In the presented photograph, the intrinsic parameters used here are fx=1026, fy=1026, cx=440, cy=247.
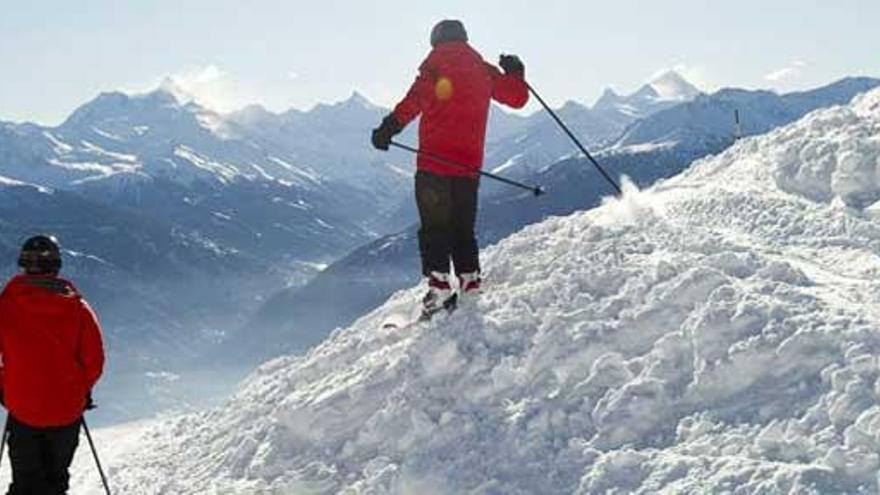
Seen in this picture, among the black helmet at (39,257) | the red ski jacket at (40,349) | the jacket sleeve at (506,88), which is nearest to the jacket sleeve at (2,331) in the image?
the red ski jacket at (40,349)

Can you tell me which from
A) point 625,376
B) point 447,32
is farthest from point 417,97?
point 625,376

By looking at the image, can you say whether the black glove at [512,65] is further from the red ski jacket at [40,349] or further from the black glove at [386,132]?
the red ski jacket at [40,349]

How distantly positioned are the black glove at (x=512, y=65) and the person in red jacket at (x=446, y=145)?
1.89 feet

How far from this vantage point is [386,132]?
33.0ft

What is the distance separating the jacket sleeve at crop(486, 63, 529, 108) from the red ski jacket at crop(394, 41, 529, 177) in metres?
0.27

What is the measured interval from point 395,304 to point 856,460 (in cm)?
762

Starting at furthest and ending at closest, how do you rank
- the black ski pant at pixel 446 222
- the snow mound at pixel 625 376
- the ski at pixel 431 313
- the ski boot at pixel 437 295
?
the black ski pant at pixel 446 222, the ski boot at pixel 437 295, the ski at pixel 431 313, the snow mound at pixel 625 376

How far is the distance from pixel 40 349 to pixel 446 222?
4282 millimetres

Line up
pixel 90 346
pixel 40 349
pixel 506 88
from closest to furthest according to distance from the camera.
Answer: pixel 40 349 < pixel 90 346 < pixel 506 88

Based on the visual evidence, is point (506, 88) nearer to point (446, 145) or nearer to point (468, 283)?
point (446, 145)

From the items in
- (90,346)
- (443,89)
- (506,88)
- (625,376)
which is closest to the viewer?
(90,346)

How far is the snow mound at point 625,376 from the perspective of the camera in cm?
670

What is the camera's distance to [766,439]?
6.54m

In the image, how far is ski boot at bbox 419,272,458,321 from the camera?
9969 millimetres
